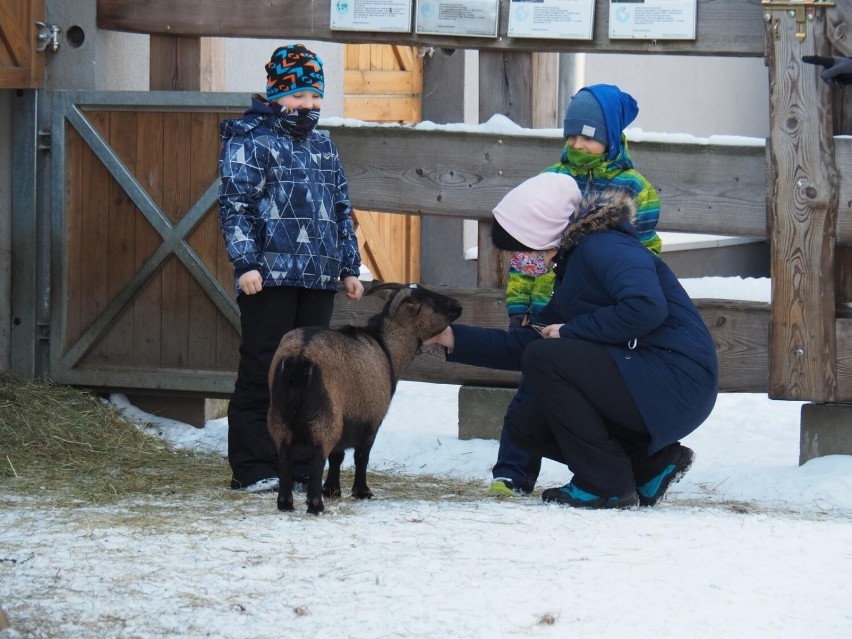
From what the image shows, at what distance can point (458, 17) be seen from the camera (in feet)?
22.2

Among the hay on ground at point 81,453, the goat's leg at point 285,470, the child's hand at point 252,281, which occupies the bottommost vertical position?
the hay on ground at point 81,453

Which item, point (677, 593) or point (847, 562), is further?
point (847, 562)

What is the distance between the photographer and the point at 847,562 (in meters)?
4.29

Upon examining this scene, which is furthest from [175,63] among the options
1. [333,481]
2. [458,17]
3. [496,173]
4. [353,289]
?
[333,481]

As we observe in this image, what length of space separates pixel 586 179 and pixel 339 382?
1368 millimetres

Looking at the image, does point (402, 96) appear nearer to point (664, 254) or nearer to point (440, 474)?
point (664, 254)

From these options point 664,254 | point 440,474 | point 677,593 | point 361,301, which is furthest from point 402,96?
point 677,593

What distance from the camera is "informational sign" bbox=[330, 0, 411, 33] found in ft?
22.4

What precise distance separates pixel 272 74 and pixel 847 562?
2.87 m

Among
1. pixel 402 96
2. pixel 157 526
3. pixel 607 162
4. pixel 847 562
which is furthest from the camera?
pixel 402 96

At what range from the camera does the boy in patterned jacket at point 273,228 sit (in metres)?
5.38

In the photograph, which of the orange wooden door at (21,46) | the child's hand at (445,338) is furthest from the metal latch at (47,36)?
the child's hand at (445,338)

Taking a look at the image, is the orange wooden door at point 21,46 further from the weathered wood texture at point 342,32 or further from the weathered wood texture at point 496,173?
the weathered wood texture at point 496,173

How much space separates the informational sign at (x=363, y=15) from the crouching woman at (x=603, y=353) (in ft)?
6.76
